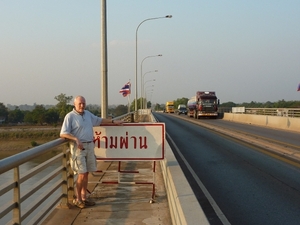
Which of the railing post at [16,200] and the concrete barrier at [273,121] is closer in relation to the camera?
the railing post at [16,200]

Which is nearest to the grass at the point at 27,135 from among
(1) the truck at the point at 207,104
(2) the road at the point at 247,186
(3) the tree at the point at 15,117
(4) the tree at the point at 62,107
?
(4) the tree at the point at 62,107

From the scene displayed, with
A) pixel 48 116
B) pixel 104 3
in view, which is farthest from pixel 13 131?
pixel 104 3

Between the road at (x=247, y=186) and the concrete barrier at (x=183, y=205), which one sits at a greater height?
the concrete barrier at (x=183, y=205)

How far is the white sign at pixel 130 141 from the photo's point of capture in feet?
25.6

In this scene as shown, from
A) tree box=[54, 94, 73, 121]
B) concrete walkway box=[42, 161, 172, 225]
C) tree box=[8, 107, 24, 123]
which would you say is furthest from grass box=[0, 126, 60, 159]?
concrete walkway box=[42, 161, 172, 225]

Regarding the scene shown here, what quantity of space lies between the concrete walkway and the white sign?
72 centimetres

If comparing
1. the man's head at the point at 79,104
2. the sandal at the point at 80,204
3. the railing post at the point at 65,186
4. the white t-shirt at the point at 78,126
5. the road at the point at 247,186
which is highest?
the man's head at the point at 79,104

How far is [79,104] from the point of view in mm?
6844

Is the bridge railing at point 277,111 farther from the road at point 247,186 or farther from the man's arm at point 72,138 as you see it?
the man's arm at point 72,138

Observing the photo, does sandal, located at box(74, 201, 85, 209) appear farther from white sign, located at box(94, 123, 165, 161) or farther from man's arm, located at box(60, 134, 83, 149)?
white sign, located at box(94, 123, 165, 161)

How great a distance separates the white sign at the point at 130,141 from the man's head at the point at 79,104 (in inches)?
42.9

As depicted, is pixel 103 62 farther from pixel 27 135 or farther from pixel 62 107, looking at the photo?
pixel 62 107

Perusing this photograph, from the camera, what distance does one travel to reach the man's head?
270 inches

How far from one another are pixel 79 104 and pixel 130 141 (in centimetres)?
149
